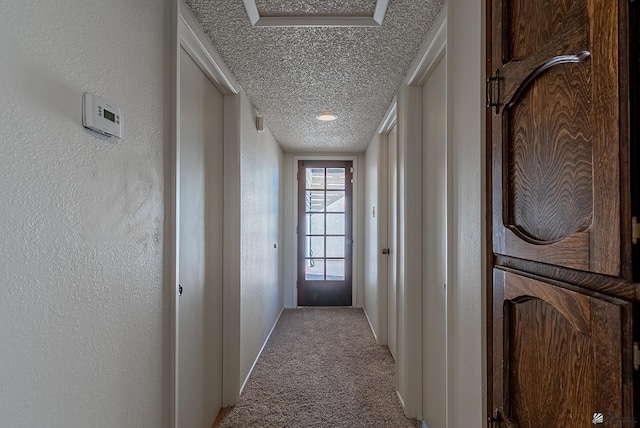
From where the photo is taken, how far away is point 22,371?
2.46 ft

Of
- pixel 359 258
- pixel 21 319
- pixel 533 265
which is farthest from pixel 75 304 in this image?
pixel 359 258

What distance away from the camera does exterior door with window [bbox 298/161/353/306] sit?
17.1ft

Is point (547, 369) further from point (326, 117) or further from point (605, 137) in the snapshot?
point (326, 117)

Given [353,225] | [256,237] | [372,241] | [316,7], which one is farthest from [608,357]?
[353,225]

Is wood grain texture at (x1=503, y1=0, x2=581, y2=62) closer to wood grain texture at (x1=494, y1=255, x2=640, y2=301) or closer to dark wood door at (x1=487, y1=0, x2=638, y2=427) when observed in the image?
dark wood door at (x1=487, y1=0, x2=638, y2=427)

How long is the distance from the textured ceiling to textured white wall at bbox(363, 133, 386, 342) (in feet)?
2.50

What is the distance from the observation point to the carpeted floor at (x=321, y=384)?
7.38 feet

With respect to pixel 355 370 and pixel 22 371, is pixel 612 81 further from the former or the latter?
pixel 355 370

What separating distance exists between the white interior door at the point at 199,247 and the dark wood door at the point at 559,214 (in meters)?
1.34

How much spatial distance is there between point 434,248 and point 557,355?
1247mm

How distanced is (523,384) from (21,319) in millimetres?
1138

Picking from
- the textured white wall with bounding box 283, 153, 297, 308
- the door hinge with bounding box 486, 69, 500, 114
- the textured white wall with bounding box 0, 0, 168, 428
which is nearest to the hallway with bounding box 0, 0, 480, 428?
the textured white wall with bounding box 0, 0, 168, 428

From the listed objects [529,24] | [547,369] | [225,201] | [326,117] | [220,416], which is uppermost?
[326,117]

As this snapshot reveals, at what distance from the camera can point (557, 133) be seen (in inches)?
29.9
